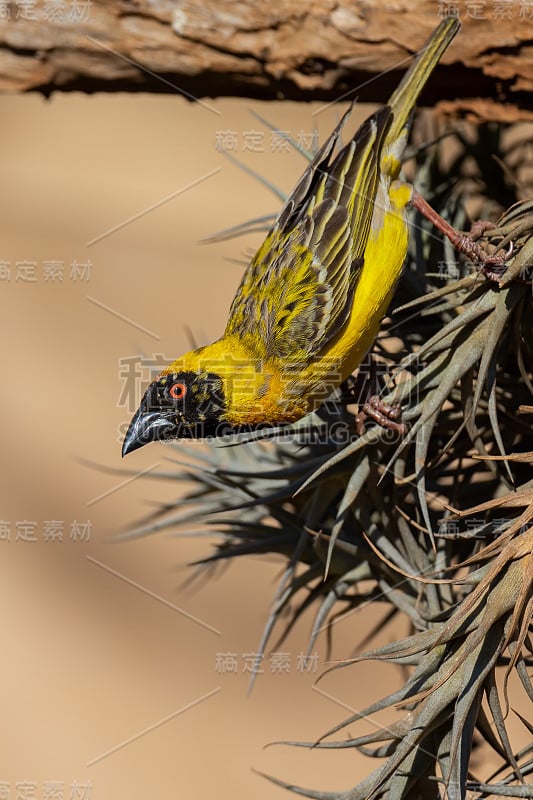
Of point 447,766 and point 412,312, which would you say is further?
point 412,312

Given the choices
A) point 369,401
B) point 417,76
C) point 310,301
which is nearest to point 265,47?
point 417,76

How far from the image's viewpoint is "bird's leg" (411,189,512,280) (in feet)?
5.42

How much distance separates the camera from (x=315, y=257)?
8.05 feet

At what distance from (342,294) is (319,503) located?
0.73 metres

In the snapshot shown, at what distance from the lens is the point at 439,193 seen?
2387 millimetres

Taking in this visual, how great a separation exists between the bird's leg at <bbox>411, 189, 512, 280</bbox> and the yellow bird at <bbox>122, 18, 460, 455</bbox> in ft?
0.37

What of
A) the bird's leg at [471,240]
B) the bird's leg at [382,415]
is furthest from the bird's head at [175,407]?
the bird's leg at [471,240]

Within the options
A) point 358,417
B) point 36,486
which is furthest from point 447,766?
point 36,486

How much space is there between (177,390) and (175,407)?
49 mm

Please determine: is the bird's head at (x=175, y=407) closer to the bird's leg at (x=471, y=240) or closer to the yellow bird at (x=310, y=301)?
the yellow bird at (x=310, y=301)

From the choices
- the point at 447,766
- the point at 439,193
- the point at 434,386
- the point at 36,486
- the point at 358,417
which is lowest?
the point at 36,486

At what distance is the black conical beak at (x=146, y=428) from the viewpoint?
7.68 ft

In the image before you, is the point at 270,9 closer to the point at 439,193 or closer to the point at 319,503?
the point at 439,193

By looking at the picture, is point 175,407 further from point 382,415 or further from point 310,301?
point 382,415
